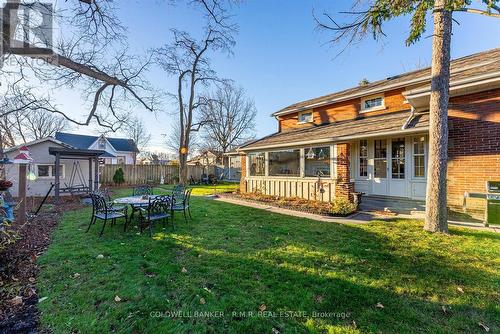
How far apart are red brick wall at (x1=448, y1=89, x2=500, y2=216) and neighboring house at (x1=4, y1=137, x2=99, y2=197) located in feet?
57.7

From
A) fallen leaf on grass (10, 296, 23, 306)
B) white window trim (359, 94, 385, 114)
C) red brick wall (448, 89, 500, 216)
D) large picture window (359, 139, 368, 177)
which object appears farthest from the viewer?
white window trim (359, 94, 385, 114)

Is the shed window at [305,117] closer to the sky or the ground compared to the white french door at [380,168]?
closer to the sky

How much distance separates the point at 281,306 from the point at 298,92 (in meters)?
20.2

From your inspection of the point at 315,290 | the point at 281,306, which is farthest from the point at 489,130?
the point at 281,306

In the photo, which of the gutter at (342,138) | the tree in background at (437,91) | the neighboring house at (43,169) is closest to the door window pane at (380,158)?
the gutter at (342,138)

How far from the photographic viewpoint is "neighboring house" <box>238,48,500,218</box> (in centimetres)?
689

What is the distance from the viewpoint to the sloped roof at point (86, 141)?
29.3m

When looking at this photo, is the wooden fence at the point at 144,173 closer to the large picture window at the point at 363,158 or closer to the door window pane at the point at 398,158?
the large picture window at the point at 363,158

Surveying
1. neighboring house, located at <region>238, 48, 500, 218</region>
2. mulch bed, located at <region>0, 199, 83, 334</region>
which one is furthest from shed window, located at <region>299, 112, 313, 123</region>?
mulch bed, located at <region>0, 199, 83, 334</region>

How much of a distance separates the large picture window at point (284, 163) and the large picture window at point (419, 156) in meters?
4.57

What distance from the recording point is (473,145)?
7000mm

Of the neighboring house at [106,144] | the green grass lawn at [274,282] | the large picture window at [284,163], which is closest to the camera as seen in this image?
the green grass lawn at [274,282]

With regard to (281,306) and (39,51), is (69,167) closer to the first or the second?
(39,51)

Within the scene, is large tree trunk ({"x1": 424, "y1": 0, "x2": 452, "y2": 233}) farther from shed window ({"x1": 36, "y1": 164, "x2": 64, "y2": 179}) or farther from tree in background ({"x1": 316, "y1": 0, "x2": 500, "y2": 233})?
shed window ({"x1": 36, "y1": 164, "x2": 64, "y2": 179})
